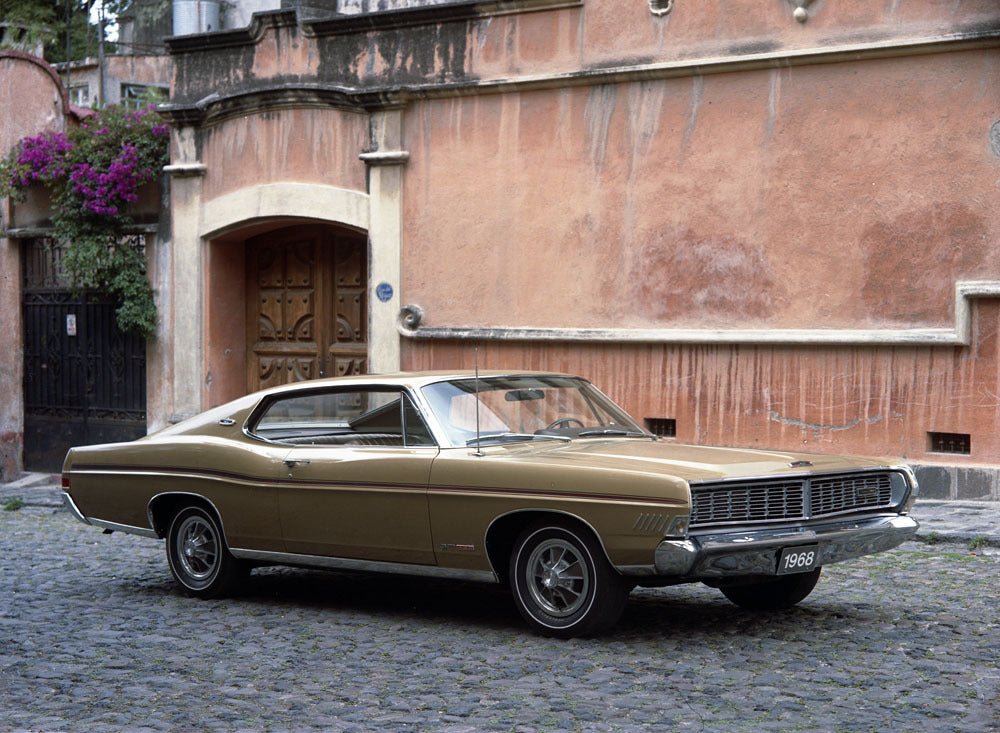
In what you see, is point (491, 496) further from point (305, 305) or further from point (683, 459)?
point (305, 305)

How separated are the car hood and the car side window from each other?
0.66 meters

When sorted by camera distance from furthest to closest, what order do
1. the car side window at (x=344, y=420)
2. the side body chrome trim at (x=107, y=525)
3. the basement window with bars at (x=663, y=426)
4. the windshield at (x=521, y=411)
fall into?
the basement window with bars at (x=663, y=426)
the side body chrome trim at (x=107, y=525)
the car side window at (x=344, y=420)
the windshield at (x=521, y=411)

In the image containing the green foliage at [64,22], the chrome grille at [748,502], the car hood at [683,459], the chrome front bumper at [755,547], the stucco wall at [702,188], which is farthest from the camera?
the green foliage at [64,22]

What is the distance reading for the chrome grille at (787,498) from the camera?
6574 millimetres

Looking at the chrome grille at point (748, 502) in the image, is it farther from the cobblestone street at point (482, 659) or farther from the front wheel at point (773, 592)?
the front wheel at point (773, 592)

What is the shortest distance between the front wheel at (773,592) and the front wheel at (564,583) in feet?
3.53

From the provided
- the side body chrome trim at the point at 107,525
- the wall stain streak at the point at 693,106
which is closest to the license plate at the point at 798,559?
the side body chrome trim at the point at 107,525

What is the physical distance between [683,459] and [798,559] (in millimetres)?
754

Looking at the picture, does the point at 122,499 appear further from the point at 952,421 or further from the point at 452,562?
the point at 952,421

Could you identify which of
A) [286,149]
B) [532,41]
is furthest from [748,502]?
[286,149]

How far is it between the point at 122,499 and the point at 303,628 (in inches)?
82.8

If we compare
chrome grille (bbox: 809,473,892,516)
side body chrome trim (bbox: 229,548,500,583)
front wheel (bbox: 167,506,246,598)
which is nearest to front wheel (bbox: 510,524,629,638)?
side body chrome trim (bbox: 229,548,500,583)

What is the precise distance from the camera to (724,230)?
12812 millimetres

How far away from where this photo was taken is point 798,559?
21.9 ft
